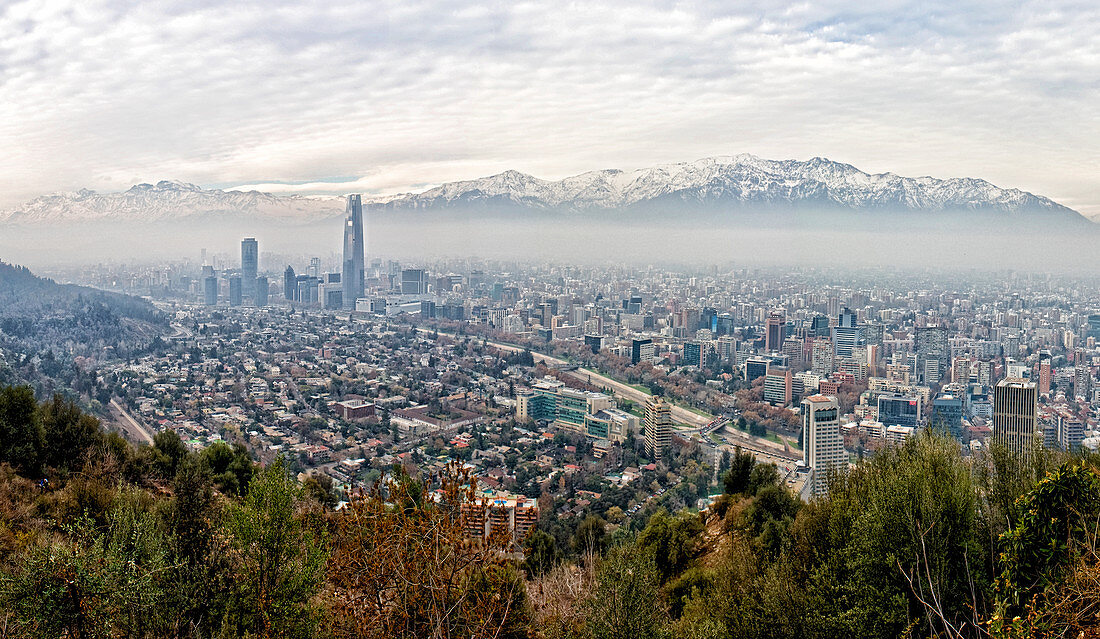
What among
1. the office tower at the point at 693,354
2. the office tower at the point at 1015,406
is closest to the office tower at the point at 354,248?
the office tower at the point at 693,354

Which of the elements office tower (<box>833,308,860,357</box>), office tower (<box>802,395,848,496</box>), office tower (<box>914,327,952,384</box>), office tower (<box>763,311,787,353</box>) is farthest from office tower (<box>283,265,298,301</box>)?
office tower (<box>802,395,848,496</box>)

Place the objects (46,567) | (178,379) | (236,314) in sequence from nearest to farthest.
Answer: (46,567) < (178,379) < (236,314)

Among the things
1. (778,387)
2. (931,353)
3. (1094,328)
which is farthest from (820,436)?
(1094,328)

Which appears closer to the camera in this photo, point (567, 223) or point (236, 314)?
point (236, 314)

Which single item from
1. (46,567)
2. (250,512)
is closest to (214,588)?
(250,512)

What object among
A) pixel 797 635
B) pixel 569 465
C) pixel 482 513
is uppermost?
pixel 482 513

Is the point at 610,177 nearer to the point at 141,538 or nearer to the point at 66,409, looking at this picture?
the point at 66,409

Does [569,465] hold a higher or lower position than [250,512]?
lower

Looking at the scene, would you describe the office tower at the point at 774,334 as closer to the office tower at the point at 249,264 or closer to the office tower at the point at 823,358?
the office tower at the point at 823,358
